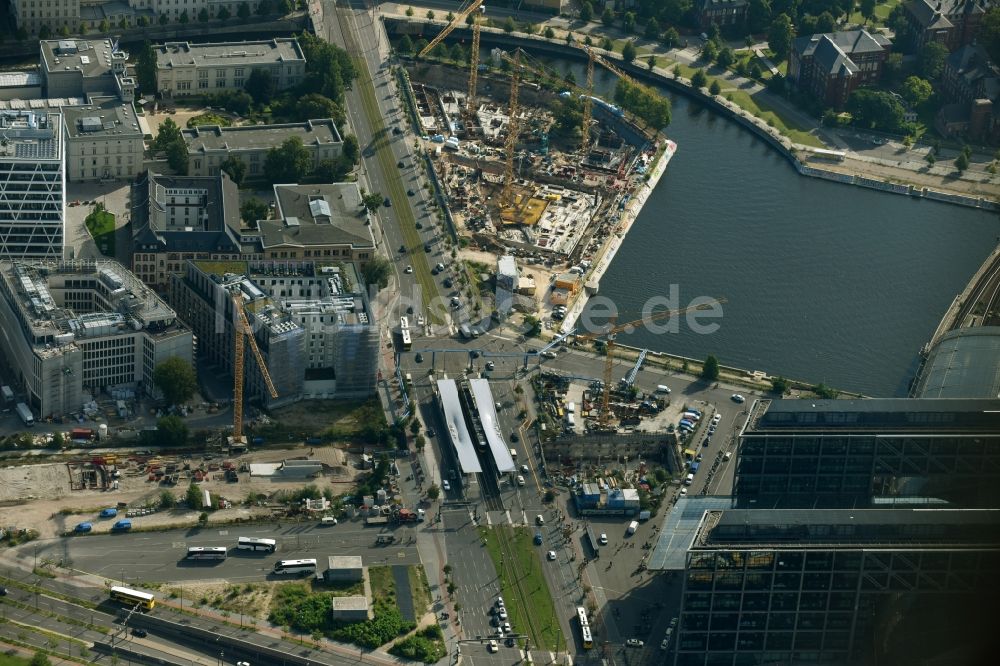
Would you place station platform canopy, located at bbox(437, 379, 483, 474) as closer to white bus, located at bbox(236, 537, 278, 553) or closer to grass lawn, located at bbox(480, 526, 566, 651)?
grass lawn, located at bbox(480, 526, 566, 651)

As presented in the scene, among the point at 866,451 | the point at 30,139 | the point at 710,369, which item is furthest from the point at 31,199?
the point at 866,451

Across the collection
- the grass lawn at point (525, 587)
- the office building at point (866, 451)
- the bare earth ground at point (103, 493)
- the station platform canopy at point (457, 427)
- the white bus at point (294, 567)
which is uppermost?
the office building at point (866, 451)

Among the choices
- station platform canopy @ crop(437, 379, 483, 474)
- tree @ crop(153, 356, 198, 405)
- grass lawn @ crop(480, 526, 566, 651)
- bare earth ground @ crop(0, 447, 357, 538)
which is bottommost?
grass lawn @ crop(480, 526, 566, 651)

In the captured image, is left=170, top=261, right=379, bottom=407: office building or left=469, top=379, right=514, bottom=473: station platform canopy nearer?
left=469, top=379, right=514, bottom=473: station platform canopy

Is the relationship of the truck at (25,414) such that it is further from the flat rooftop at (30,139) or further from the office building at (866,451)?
the office building at (866,451)

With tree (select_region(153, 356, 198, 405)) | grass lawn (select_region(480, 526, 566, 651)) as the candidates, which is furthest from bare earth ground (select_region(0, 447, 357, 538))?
grass lawn (select_region(480, 526, 566, 651))

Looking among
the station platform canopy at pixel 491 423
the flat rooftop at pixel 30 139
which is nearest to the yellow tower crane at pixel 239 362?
the station platform canopy at pixel 491 423

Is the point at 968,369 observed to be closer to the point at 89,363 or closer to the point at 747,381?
the point at 747,381
